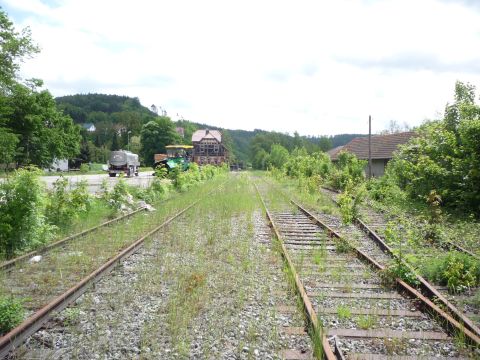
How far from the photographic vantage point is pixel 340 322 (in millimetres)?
4695

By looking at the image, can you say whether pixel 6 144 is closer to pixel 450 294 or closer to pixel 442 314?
pixel 450 294

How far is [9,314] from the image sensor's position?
4.35 m

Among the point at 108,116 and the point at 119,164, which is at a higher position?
the point at 108,116

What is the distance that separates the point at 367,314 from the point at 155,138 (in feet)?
342

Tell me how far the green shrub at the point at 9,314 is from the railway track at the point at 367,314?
2932 mm

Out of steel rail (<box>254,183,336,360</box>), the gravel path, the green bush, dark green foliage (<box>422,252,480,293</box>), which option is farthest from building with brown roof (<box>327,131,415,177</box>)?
steel rail (<box>254,183,336,360</box>)

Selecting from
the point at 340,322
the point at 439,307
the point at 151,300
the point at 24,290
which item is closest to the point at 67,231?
the point at 24,290

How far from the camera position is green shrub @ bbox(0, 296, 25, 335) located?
426 centimetres

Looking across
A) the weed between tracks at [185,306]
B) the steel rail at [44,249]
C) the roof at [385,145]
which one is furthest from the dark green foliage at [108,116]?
the weed between tracks at [185,306]

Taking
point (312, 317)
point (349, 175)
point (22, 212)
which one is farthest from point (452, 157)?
point (22, 212)

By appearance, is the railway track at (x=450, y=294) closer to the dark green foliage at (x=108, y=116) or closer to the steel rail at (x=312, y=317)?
the steel rail at (x=312, y=317)

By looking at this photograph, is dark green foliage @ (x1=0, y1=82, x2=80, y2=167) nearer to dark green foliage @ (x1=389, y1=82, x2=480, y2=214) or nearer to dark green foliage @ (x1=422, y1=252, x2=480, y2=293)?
dark green foliage @ (x1=389, y1=82, x2=480, y2=214)

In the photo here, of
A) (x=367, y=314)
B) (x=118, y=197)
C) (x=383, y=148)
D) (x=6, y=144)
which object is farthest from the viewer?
(x=383, y=148)

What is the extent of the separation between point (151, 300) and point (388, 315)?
9.33 feet
